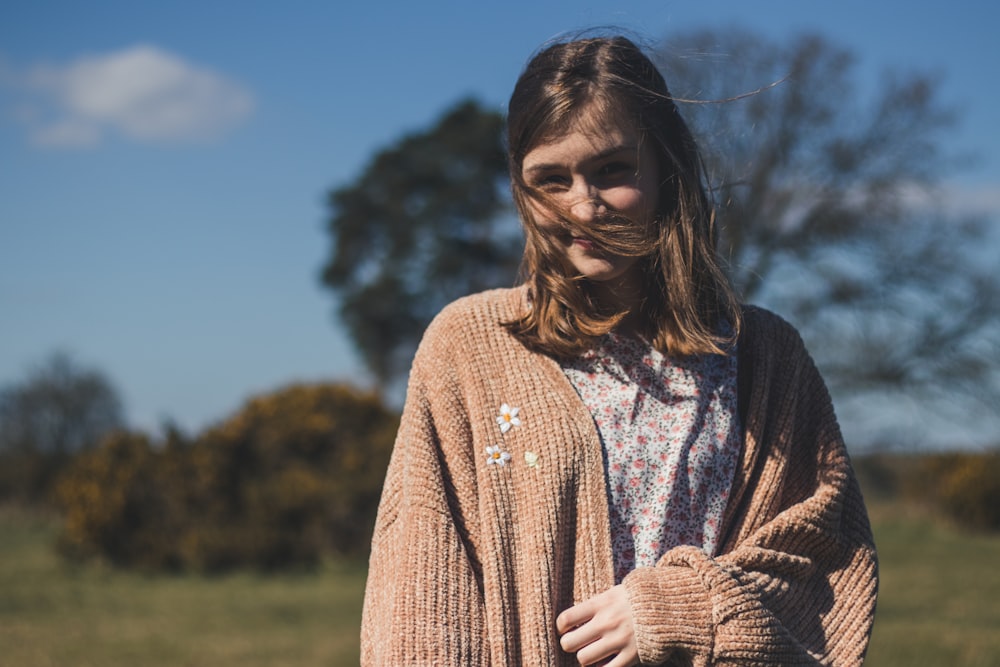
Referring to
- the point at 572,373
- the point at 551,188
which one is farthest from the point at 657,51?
the point at 572,373

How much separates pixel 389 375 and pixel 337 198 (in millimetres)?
5258

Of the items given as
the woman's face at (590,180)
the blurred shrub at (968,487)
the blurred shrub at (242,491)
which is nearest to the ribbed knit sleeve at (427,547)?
the woman's face at (590,180)

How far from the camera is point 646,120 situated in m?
2.35

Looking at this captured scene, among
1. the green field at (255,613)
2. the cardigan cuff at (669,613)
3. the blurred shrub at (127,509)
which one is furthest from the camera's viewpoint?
the blurred shrub at (127,509)

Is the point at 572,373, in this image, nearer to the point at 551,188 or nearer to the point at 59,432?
the point at 551,188

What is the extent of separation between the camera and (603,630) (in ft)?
6.97

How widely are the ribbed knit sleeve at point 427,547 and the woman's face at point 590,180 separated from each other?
0.40m

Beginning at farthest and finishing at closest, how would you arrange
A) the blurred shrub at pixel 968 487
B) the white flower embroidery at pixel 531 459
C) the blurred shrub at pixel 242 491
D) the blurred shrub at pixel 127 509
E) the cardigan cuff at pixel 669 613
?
the blurred shrub at pixel 968 487
the blurred shrub at pixel 127 509
the blurred shrub at pixel 242 491
the white flower embroidery at pixel 531 459
the cardigan cuff at pixel 669 613

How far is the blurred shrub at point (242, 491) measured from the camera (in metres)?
11.5

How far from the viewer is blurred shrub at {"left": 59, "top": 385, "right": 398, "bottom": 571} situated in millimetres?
11547

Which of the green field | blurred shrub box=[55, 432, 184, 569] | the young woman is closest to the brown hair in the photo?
the young woman

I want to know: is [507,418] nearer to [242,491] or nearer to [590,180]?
[590,180]

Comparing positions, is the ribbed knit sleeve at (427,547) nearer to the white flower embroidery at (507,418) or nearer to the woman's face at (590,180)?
the white flower embroidery at (507,418)

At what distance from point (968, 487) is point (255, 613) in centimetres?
987
